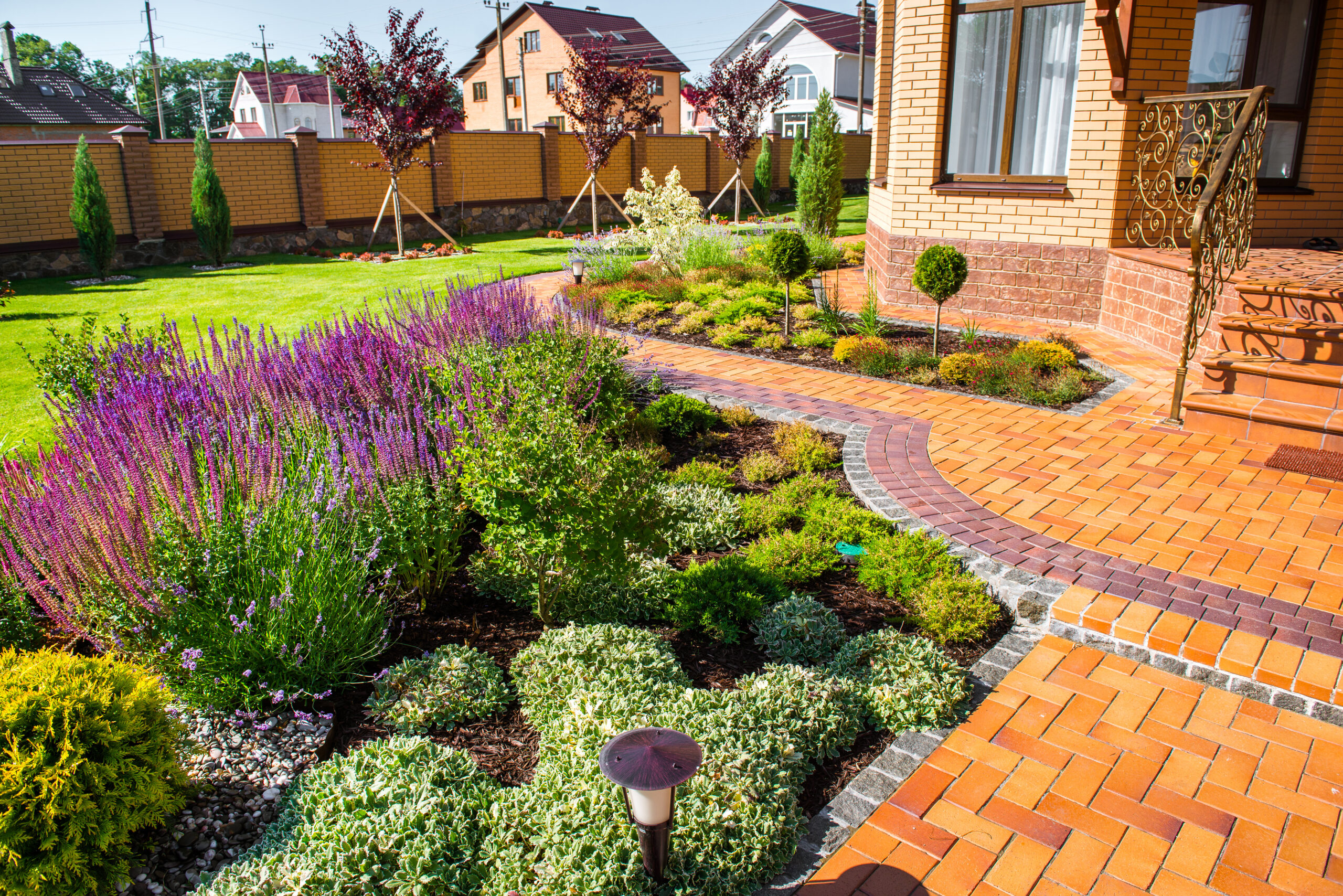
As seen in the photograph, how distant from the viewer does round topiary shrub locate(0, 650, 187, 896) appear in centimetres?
202

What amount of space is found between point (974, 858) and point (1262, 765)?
116cm

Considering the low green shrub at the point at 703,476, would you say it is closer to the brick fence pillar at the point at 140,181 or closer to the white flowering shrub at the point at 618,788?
the white flowering shrub at the point at 618,788

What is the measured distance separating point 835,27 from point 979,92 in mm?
43029

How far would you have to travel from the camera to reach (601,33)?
46125mm

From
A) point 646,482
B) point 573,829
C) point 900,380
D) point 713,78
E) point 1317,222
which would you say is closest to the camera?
point 573,829

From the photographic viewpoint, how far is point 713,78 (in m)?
21.4

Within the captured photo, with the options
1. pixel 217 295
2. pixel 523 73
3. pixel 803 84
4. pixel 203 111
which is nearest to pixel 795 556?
pixel 217 295

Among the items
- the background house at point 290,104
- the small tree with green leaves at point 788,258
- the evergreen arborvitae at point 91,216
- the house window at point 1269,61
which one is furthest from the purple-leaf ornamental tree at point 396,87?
the background house at point 290,104

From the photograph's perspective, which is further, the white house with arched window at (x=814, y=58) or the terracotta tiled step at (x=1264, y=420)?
the white house with arched window at (x=814, y=58)

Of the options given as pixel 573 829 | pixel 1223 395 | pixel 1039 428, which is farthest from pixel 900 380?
pixel 573 829

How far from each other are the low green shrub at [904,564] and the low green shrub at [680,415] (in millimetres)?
2033

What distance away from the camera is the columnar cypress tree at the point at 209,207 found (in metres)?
14.6

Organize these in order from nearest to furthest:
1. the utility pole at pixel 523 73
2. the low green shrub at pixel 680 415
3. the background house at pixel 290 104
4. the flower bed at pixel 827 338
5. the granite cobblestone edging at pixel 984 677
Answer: the granite cobblestone edging at pixel 984 677 < the low green shrub at pixel 680 415 < the flower bed at pixel 827 338 < the utility pole at pixel 523 73 < the background house at pixel 290 104

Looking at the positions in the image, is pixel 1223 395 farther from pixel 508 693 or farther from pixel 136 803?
pixel 136 803
